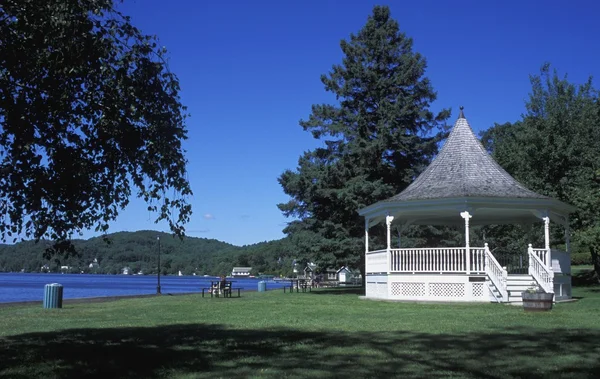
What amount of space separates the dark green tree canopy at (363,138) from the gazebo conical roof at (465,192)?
646 centimetres

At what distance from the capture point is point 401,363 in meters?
8.79

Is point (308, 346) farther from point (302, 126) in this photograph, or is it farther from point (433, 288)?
point (302, 126)

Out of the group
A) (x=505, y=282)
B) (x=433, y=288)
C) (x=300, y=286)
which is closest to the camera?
→ (x=505, y=282)

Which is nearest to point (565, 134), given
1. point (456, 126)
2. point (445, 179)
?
point (456, 126)

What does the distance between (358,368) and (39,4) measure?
6605 mm

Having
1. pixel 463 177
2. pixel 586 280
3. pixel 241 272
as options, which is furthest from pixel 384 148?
pixel 241 272

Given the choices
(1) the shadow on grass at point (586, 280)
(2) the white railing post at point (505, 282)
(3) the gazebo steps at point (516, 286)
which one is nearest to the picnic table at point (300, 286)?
(1) the shadow on grass at point (586, 280)

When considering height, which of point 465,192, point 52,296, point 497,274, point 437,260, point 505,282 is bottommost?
point 52,296

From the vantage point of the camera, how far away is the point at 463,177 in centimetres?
2530

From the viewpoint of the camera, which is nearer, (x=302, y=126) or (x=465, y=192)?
(x=465, y=192)

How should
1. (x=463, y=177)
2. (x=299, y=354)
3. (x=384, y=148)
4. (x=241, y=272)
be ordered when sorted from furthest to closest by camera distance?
(x=241, y=272), (x=384, y=148), (x=463, y=177), (x=299, y=354)

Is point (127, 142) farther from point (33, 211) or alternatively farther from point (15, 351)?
point (15, 351)

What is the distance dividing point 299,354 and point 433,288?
1481 cm

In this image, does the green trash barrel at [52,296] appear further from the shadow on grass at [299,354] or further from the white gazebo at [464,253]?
the white gazebo at [464,253]
